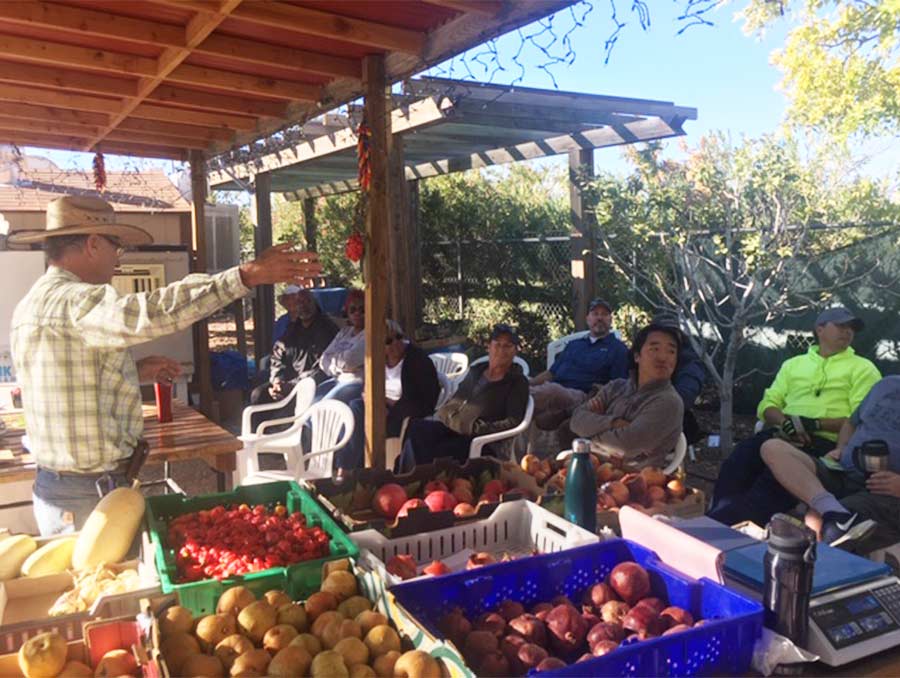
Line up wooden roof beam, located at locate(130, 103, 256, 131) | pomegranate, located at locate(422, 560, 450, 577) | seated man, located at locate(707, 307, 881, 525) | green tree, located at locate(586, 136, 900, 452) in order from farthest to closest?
green tree, located at locate(586, 136, 900, 452), wooden roof beam, located at locate(130, 103, 256, 131), seated man, located at locate(707, 307, 881, 525), pomegranate, located at locate(422, 560, 450, 577)

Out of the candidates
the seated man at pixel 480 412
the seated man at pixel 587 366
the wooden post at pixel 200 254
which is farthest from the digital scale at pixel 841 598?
the wooden post at pixel 200 254

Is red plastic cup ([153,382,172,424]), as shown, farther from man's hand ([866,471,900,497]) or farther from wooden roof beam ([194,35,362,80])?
man's hand ([866,471,900,497])

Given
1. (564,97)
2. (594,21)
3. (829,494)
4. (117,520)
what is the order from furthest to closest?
(564,97) → (829,494) → (594,21) → (117,520)

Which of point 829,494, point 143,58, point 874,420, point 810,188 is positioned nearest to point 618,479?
point 829,494

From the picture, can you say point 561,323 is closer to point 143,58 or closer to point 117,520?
point 143,58

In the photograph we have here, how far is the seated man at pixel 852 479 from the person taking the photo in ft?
11.0

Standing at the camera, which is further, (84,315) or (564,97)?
(564,97)

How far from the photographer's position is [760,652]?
158cm

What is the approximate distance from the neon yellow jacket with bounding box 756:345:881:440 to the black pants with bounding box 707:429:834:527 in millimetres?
603

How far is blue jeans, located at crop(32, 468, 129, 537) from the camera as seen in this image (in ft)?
8.41

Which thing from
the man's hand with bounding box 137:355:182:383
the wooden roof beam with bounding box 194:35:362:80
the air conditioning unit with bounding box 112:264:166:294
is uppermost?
the wooden roof beam with bounding box 194:35:362:80

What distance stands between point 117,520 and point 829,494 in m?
3.10

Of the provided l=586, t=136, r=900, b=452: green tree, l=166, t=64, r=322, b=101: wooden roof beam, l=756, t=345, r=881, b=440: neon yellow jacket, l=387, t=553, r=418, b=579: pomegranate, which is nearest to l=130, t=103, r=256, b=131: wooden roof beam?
l=166, t=64, r=322, b=101: wooden roof beam

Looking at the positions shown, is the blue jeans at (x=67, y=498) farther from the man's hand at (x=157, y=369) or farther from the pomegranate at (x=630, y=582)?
the pomegranate at (x=630, y=582)
